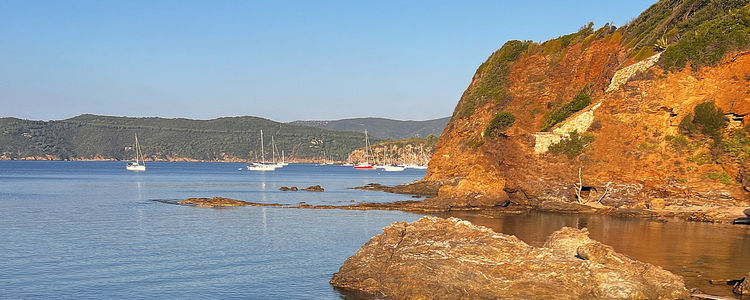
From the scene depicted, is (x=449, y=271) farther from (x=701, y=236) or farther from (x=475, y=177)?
(x=475, y=177)

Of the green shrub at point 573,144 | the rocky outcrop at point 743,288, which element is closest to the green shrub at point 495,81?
the green shrub at point 573,144

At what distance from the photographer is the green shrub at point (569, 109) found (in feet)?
189

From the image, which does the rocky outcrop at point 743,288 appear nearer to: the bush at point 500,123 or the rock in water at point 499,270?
the rock in water at point 499,270

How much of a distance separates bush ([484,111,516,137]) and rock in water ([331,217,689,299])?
38321mm

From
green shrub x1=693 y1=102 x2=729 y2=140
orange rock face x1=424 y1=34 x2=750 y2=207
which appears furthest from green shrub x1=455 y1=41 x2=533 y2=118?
green shrub x1=693 y1=102 x2=729 y2=140

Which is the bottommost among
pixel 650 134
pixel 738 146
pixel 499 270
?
pixel 499 270

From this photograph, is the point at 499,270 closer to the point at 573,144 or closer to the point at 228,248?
the point at 228,248

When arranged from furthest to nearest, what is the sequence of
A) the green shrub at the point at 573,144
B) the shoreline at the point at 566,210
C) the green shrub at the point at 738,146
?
the green shrub at the point at 573,144 < the green shrub at the point at 738,146 < the shoreline at the point at 566,210

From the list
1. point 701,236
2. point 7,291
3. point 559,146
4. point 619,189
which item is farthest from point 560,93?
point 7,291

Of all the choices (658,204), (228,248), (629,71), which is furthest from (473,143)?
(228,248)

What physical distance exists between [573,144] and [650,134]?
18.1 feet

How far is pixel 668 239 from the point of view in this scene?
103 feet

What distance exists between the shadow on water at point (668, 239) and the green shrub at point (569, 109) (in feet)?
46.0

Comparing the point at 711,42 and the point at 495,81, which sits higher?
the point at 495,81
